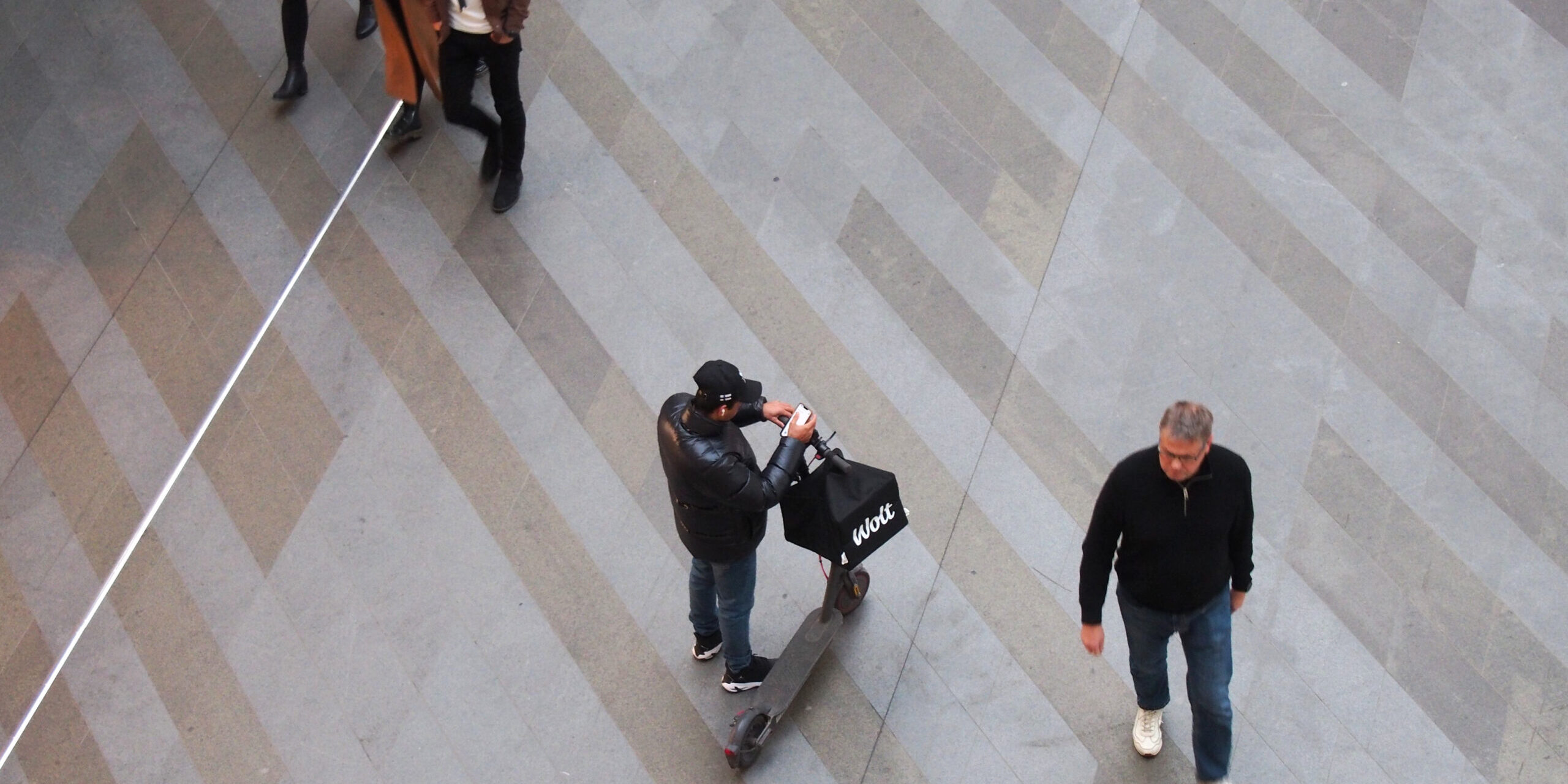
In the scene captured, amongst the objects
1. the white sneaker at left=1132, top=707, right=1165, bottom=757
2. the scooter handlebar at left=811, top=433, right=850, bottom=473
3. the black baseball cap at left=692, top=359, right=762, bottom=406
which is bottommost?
the white sneaker at left=1132, top=707, right=1165, bottom=757

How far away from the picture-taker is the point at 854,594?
494cm

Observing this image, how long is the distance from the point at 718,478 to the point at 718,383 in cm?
30

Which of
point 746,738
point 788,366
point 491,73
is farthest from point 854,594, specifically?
point 491,73

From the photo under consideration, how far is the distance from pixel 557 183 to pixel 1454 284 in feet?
13.4

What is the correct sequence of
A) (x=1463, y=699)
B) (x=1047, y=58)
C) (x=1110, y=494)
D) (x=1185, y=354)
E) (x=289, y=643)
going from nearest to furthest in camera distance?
(x=1110, y=494)
(x=1463, y=699)
(x=289, y=643)
(x=1185, y=354)
(x=1047, y=58)

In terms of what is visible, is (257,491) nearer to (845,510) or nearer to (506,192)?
(506,192)

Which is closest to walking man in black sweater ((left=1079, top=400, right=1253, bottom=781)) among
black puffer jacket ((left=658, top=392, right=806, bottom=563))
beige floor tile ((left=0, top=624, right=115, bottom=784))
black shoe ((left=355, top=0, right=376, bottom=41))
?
black puffer jacket ((left=658, top=392, right=806, bottom=563))

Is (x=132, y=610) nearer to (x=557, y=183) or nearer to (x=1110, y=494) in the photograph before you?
(x=557, y=183)

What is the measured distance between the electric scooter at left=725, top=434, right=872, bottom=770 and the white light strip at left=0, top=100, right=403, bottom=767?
2.67 meters

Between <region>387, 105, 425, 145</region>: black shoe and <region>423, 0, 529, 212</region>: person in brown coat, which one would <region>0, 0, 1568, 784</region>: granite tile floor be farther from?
<region>423, 0, 529, 212</region>: person in brown coat

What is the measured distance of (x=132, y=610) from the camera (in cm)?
540

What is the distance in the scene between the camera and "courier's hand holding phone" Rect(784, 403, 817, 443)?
14.2 ft

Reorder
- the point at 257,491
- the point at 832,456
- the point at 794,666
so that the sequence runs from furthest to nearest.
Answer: the point at 257,491 → the point at 794,666 → the point at 832,456

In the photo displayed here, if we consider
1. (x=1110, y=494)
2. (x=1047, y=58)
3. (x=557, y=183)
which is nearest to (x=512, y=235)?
(x=557, y=183)
